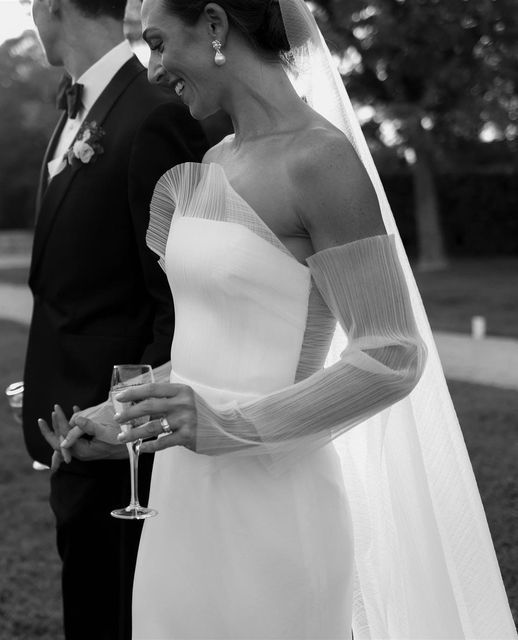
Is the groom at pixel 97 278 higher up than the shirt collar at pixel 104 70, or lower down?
lower down

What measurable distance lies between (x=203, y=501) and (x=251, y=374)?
0.99ft

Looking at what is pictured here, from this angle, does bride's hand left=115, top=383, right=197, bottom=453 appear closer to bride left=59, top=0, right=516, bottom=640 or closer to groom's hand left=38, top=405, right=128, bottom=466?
bride left=59, top=0, right=516, bottom=640

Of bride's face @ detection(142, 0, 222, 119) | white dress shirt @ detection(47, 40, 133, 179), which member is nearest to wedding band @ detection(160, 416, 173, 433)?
bride's face @ detection(142, 0, 222, 119)

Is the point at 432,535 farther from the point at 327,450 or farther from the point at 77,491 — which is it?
the point at 77,491

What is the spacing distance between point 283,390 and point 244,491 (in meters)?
0.28

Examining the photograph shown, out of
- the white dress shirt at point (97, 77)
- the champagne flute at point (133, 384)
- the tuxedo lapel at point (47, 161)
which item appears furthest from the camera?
the tuxedo lapel at point (47, 161)

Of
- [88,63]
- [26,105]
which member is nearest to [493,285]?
[88,63]

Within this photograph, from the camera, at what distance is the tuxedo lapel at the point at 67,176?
10.0ft

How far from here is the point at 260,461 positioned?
2326 mm

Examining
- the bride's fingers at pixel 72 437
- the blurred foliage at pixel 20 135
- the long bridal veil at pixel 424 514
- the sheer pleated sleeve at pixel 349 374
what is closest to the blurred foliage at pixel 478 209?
the blurred foliage at pixel 20 135

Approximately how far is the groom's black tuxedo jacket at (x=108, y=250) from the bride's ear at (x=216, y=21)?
0.66m

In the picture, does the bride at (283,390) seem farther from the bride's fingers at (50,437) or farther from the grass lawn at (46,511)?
the grass lawn at (46,511)

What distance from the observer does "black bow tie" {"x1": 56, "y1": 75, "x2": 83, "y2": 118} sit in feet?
10.6

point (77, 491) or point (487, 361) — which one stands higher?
point (487, 361)
